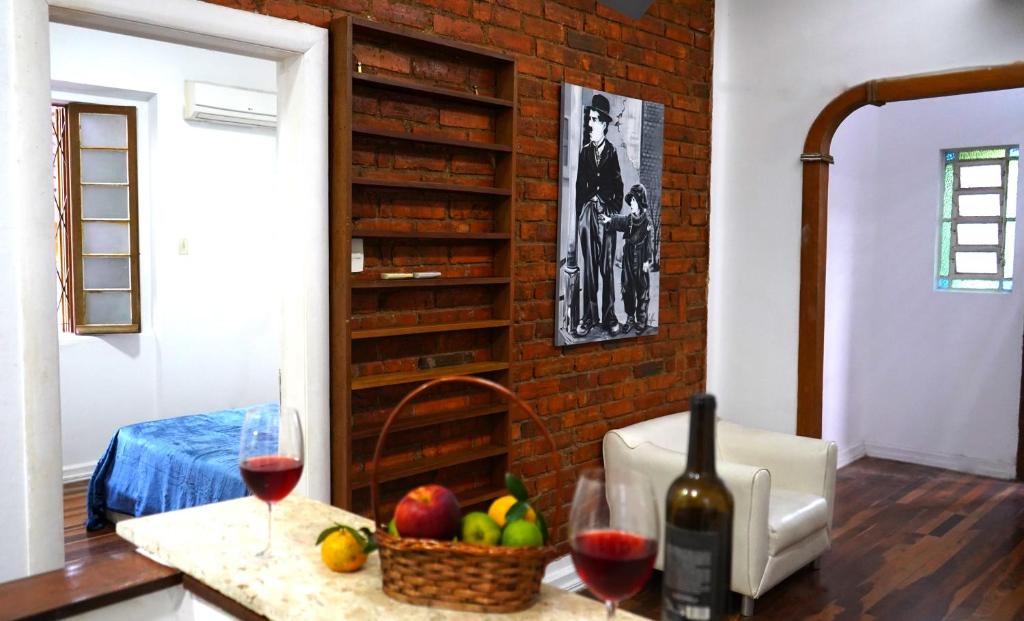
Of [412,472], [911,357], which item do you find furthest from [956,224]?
[412,472]

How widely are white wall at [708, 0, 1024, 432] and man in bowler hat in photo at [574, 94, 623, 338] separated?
0.95m

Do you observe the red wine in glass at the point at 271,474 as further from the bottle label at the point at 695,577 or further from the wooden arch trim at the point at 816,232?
the wooden arch trim at the point at 816,232

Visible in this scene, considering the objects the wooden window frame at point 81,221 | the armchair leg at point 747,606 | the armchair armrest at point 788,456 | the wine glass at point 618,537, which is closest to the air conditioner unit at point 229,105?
the wooden window frame at point 81,221

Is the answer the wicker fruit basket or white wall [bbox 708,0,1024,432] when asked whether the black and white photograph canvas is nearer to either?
white wall [bbox 708,0,1024,432]

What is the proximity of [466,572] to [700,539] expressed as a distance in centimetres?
36

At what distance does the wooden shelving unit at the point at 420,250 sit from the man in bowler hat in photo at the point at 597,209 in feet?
1.71

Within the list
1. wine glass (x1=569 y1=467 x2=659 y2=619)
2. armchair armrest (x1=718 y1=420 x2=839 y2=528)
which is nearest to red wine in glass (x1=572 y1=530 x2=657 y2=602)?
wine glass (x1=569 y1=467 x2=659 y2=619)

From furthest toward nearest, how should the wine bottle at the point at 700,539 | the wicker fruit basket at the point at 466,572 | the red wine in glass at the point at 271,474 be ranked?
the red wine in glass at the point at 271,474, the wicker fruit basket at the point at 466,572, the wine bottle at the point at 700,539

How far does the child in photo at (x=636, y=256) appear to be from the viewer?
4019mm

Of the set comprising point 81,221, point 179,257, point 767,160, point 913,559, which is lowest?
point 913,559

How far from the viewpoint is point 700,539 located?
3.22ft

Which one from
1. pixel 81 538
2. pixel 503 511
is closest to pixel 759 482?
pixel 503 511

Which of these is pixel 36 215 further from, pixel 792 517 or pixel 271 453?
pixel 792 517

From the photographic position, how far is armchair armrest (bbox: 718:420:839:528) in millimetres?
3967
